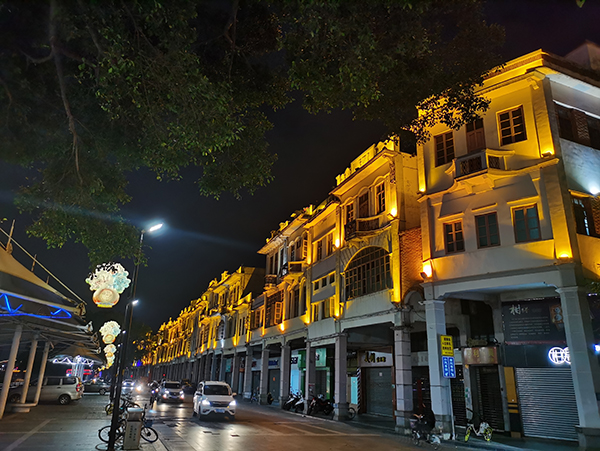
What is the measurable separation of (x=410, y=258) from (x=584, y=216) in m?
7.64

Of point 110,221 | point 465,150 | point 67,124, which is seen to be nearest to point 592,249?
point 465,150

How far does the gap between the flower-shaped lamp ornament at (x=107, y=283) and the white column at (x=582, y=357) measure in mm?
15353

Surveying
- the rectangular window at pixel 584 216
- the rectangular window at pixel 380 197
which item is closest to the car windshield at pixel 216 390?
the rectangular window at pixel 380 197

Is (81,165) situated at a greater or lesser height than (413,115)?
lesser

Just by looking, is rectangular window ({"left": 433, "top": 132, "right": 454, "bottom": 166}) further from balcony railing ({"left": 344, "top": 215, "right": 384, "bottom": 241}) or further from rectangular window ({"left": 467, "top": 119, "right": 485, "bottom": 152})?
balcony railing ({"left": 344, "top": 215, "right": 384, "bottom": 241})

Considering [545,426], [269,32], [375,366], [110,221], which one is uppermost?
[269,32]

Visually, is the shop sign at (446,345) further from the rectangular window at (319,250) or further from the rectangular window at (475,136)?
the rectangular window at (319,250)

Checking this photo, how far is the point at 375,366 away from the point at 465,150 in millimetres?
16040

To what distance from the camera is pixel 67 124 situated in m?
10.0

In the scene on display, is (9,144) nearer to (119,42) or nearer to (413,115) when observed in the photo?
(119,42)

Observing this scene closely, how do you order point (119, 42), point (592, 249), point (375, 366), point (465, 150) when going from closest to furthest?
point (119, 42) < point (592, 249) < point (465, 150) < point (375, 366)

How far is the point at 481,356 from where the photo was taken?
1962 centimetres

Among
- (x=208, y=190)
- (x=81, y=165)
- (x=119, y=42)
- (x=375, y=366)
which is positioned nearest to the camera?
(x=119, y=42)

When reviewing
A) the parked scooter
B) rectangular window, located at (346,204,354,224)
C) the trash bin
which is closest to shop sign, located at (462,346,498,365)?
rectangular window, located at (346,204,354,224)
